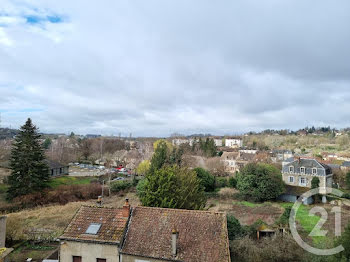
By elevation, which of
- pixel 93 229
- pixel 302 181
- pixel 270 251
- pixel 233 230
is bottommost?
pixel 270 251

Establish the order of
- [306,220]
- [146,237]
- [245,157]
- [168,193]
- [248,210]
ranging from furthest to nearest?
[245,157], [248,210], [306,220], [168,193], [146,237]

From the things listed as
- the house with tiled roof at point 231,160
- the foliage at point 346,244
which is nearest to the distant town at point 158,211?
the house with tiled roof at point 231,160

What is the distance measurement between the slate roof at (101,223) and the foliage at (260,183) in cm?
2368

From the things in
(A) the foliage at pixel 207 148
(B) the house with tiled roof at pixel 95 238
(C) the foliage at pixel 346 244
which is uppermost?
(A) the foliage at pixel 207 148

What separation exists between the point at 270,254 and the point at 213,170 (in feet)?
109

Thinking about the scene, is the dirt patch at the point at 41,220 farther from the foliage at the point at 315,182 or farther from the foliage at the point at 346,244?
the foliage at the point at 315,182

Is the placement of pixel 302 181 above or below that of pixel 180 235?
below

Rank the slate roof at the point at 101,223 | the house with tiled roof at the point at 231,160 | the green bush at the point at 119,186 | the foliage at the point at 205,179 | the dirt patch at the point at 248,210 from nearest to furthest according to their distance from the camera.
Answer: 1. the slate roof at the point at 101,223
2. the dirt patch at the point at 248,210
3. the foliage at the point at 205,179
4. the green bush at the point at 119,186
5. the house with tiled roof at the point at 231,160

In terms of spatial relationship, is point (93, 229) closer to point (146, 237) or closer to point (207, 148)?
point (146, 237)

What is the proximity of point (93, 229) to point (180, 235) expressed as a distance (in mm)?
4292

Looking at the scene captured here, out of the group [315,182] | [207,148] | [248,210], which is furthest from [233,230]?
[207,148]

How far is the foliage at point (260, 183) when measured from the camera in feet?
105

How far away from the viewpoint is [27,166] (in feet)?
105

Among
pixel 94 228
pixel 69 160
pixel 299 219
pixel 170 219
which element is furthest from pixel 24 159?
pixel 69 160
